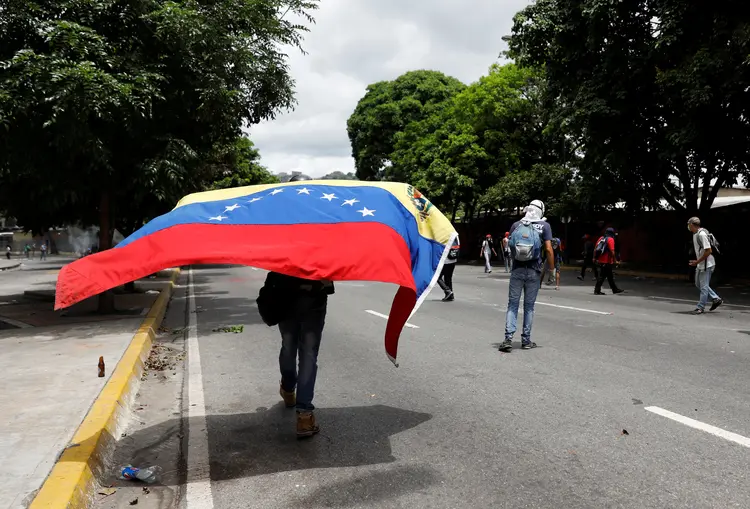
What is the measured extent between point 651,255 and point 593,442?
2625cm

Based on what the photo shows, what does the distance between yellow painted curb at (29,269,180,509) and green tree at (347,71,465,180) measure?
42218mm

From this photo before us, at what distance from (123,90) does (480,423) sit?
25.0ft

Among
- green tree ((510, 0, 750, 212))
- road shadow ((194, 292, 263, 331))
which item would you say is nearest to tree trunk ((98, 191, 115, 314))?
road shadow ((194, 292, 263, 331))

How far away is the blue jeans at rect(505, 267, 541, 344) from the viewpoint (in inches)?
319

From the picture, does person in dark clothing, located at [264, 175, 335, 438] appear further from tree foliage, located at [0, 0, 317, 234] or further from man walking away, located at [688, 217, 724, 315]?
man walking away, located at [688, 217, 724, 315]

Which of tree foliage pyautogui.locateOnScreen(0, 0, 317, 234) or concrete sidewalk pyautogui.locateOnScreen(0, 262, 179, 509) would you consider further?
tree foliage pyautogui.locateOnScreen(0, 0, 317, 234)

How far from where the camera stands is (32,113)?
10.2m

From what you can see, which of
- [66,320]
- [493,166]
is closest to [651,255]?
[493,166]

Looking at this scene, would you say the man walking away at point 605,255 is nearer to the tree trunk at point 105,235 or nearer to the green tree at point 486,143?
the tree trunk at point 105,235

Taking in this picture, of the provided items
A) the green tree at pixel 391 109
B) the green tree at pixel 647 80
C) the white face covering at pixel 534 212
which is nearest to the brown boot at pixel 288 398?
the white face covering at pixel 534 212

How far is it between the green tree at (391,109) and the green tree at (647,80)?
26.4m

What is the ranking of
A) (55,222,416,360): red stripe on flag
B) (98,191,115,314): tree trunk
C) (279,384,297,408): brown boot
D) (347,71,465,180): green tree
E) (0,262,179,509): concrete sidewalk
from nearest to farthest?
(55,222,416,360): red stripe on flag
(0,262,179,509): concrete sidewalk
(279,384,297,408): brown boot
(98,191,115,314): tree trunk
(347,71,465,180): green tree

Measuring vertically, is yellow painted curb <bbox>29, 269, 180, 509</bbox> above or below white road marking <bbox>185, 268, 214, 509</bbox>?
above

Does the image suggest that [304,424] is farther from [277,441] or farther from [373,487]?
[373,487]
